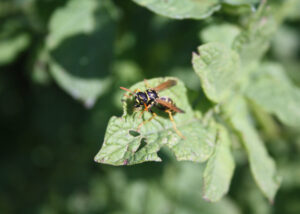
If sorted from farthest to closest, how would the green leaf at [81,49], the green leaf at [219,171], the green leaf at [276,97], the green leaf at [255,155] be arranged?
the green leaf at [81,49]
the green leaf at [276,97]
the green leaf at [255,155]
the green leaf at [219,171]

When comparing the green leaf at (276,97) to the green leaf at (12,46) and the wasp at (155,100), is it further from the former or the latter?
the green leaf at (12,46)

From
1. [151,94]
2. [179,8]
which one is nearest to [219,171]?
[151,94]

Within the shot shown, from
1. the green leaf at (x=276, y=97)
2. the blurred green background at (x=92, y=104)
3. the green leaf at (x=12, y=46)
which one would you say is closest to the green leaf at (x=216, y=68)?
the blurred green background at (x=92, y=104)

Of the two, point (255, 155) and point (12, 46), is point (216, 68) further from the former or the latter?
point (12, 46)

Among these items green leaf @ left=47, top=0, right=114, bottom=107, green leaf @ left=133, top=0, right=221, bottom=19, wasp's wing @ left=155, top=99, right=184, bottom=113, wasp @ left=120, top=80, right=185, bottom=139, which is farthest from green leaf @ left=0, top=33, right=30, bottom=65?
wasp's wing @ left=155, top=99, right=184, bottom=113

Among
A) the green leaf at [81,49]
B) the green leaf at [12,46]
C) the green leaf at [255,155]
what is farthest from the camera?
the green leaf at [12,46]

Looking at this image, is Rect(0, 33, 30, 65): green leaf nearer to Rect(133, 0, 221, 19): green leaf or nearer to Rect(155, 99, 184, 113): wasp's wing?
Rect(133, 0, 221, 19): green leaf
